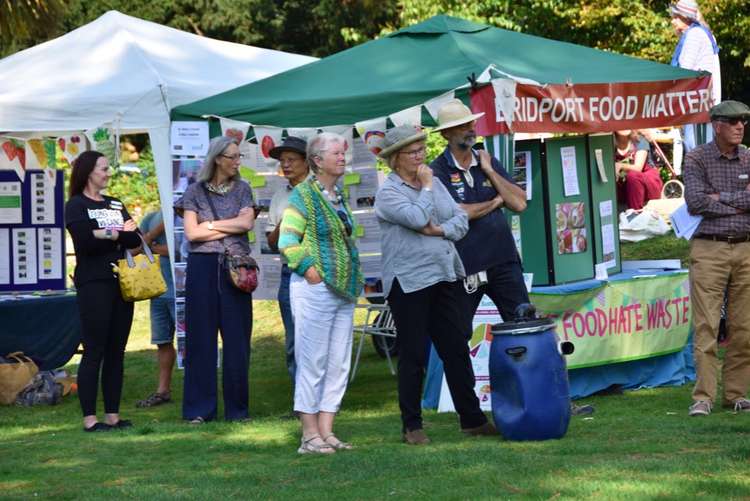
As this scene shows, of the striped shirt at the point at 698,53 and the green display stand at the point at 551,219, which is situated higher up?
the striped shirt at the point at 698,53

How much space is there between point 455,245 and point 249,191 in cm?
181

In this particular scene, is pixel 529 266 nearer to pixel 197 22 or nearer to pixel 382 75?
pixel 382 75

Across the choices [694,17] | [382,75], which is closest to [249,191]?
[382,75]

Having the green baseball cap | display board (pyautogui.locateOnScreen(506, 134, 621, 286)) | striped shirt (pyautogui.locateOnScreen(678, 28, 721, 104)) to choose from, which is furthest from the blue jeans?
striped shirt (pyautogui.locateOnScreen(678, 28, 721, 104))

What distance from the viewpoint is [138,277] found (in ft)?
28.8

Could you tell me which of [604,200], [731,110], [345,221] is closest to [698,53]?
[604,200]

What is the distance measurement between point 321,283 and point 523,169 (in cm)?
292

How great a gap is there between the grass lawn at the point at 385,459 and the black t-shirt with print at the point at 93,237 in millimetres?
1116

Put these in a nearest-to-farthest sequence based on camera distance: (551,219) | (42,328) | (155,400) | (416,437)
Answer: (416,437), (551,219), (155,400), (42,328)

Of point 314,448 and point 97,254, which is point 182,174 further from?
point 314,448

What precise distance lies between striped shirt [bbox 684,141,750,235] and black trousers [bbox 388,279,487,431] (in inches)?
71.2

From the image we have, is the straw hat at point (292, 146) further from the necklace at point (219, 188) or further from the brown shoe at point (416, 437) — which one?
the brown shoe at point (416, 437)

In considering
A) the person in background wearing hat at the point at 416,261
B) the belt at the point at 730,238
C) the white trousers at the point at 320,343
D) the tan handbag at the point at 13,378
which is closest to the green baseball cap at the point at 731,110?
the belt at the point at 730,238

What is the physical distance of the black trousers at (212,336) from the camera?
361 inches
